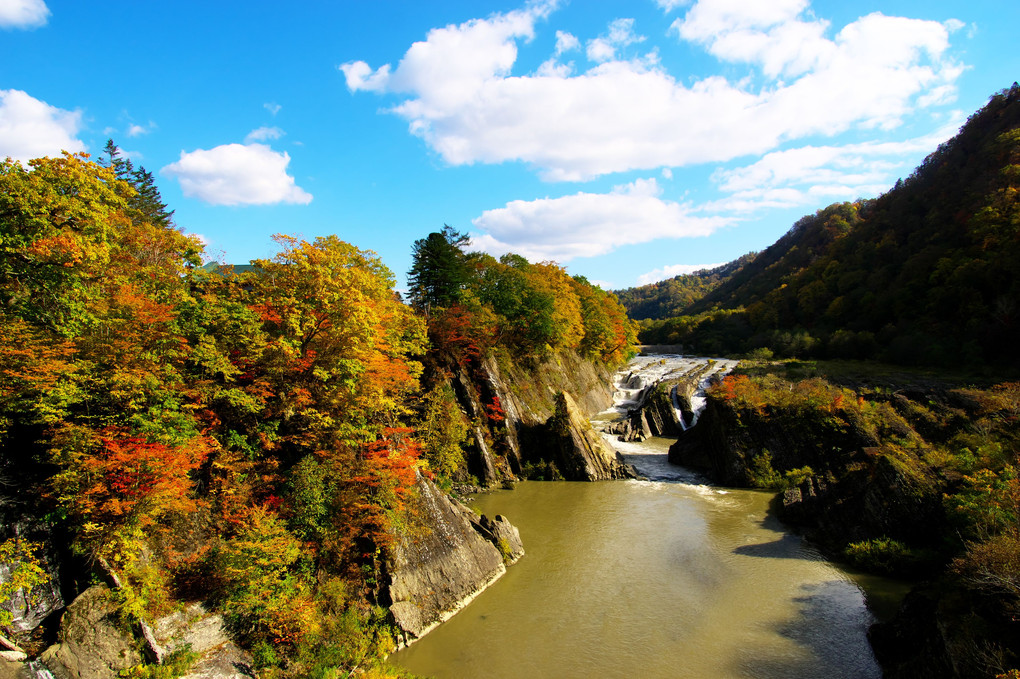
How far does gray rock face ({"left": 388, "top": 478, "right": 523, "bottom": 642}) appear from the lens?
1343cm

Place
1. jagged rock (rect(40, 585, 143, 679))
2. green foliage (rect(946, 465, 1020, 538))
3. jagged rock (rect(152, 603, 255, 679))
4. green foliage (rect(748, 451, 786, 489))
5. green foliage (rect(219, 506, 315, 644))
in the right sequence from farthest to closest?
1. green foliage (rect(748, 451, 786, 489))
2. green foliage (rect(946, 465, 1020, 538))
3. green foliage (rect(219, 506, 315, 644))
4. jagged rock (rect(152, 603, 255, 679))
5. jagged rock (rect(40, 585, 143, 679))

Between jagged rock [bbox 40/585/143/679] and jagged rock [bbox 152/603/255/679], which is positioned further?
jagged rock [bbox 152/603/255/679]

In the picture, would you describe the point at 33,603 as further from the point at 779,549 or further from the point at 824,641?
the point at 779,549

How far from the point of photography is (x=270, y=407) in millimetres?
14828

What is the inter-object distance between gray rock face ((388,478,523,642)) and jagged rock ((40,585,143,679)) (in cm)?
649

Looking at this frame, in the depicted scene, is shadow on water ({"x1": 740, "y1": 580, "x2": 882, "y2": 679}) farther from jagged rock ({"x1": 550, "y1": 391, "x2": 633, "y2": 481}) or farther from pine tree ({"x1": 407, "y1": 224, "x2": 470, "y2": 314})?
pine tree ({"x1": 407, "y1": 224, "x2": 470, "y2": 314})

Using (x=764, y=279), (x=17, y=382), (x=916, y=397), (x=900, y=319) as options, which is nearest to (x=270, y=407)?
(x=17, y=382)

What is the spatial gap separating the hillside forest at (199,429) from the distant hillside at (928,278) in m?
51.5

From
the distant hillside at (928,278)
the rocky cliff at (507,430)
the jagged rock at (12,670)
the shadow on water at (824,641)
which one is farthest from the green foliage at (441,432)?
the distant hillside at (928,278)

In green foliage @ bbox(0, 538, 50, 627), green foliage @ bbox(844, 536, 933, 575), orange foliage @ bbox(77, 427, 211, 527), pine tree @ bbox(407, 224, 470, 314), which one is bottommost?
green foliage @ bbox(844, 536, 933, 575)

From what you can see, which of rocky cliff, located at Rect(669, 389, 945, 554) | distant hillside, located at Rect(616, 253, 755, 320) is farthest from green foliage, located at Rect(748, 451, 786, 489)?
distant hillside, located at Rect(616, 253, 755, 320)

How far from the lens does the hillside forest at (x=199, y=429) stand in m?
9.67

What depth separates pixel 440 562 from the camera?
1489cm

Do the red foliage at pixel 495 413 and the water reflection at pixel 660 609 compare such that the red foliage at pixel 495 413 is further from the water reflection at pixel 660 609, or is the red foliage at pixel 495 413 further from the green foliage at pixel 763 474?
the green foliage at pixel 763 474
